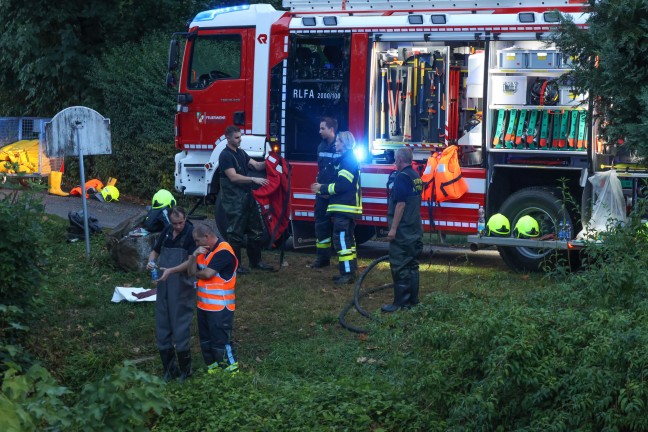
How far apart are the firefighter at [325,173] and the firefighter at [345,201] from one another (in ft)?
0.46

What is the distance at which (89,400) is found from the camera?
4.94 metres

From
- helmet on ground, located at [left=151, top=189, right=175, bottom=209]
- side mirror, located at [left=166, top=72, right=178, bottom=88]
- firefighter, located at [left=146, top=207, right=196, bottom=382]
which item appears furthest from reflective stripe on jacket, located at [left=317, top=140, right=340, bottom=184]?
firefighter, located at [left=146, top=207, right=196, bottom=382]

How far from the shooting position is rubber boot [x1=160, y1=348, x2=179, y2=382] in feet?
27.8

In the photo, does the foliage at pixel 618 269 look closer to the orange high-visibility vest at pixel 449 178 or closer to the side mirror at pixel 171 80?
the orange high-visibility vest at pixel 449 178

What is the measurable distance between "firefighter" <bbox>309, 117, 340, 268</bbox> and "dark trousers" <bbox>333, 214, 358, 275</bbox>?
0.37 metres

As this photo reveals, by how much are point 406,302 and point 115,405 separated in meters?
6.04

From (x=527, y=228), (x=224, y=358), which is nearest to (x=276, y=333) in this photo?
(x=224, y=358)

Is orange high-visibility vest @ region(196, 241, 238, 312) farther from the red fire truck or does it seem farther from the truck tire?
the truck tire

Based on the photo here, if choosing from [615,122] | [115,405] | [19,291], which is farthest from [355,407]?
[615,122]

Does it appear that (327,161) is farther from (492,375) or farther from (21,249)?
(492,375)

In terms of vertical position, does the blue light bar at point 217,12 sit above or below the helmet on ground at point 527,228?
above

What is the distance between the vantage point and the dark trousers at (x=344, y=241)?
40.1 ft

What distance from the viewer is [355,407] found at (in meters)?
6.95

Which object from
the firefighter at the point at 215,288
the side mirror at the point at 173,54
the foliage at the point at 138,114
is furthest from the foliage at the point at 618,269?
the foliage at the point at 138,114
